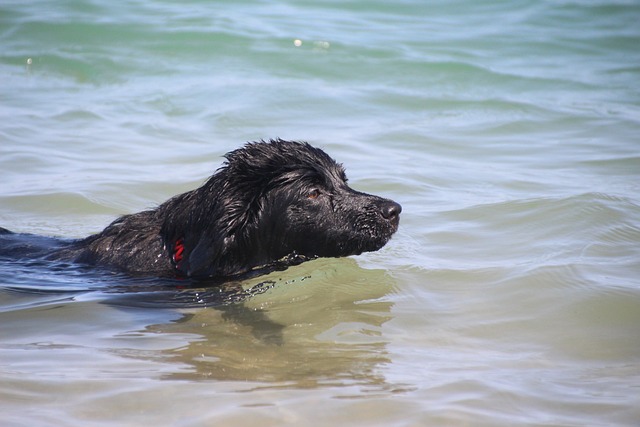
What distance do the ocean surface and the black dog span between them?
0.25m

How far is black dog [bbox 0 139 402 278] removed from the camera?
6.17 meters

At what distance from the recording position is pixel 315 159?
6.42 m

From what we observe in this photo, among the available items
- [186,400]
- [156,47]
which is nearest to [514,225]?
[186,400]

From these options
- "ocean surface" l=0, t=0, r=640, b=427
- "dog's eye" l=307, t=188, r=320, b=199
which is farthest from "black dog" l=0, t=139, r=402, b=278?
"ocean surface" l=0, t=0, r=640, b=427

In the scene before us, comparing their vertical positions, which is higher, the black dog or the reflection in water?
the black dog

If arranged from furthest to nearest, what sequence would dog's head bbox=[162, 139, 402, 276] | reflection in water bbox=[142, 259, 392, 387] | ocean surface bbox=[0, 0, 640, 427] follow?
dog's head bbox=[162, 139, 402, 276] < reflection in water bbox=[142, 259, 392, 387] < ocean surface bbox=[0, 0, 640, 427]

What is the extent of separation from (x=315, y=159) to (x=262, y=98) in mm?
7525

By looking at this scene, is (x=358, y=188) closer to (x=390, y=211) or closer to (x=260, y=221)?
(x=390, y=211)

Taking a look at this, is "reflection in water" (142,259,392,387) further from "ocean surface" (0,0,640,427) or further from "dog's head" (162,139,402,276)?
"dog's head" (162,139,402,276)

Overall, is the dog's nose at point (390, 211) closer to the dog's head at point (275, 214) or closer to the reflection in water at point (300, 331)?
the dog's head at point (275, 214)

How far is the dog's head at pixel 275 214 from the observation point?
6.16 meters

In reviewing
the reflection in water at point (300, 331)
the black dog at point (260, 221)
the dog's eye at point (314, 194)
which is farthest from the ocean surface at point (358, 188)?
the dog's eye at point (314, 194)

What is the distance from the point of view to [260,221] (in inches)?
246

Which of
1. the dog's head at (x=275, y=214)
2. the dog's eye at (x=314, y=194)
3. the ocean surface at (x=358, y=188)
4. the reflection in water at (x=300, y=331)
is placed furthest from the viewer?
the dog's eye at (x=314, y=194)
